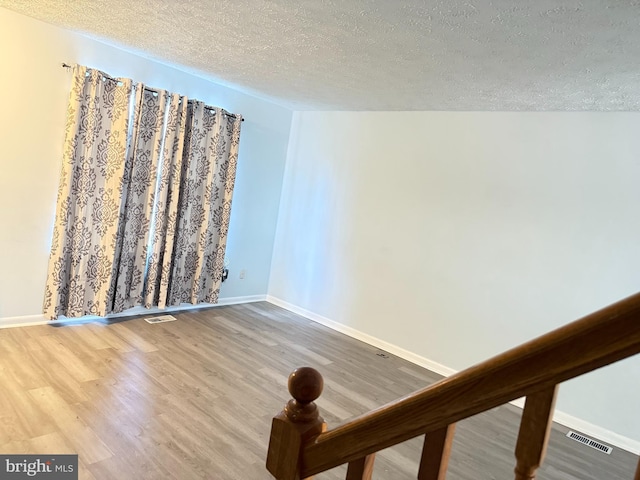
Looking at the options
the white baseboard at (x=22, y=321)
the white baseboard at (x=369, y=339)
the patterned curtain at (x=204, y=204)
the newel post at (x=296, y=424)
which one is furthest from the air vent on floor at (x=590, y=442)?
the white baseboard at (x=22, y=321)

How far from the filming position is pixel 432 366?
153 inches

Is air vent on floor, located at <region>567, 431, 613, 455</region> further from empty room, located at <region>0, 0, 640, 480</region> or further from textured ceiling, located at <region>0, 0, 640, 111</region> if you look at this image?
textured ceiling, located at <region>0, 0, 640, 111</region>

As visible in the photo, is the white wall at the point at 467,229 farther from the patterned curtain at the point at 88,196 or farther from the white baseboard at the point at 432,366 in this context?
the patterned curtain at the point at 88,196

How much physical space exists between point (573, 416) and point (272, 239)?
3.47 m

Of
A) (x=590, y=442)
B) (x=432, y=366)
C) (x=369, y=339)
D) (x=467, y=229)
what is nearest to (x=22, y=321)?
(x=369, y=339)

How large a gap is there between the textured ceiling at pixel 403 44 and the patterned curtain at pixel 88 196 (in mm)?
458

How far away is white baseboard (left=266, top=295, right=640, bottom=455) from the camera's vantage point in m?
2.97

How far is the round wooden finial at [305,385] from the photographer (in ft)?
2.71

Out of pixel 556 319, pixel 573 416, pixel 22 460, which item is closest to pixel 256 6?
pixel 22 460

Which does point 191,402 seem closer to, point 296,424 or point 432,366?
point 296,424

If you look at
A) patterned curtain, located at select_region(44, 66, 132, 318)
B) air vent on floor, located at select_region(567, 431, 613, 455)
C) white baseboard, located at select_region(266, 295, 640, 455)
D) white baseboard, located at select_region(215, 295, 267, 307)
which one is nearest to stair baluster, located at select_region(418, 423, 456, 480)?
white baseboard, located at select_region(266, 295, 640, 455)

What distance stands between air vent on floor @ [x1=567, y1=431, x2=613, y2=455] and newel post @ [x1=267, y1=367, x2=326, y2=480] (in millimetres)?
2943

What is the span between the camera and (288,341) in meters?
4.04

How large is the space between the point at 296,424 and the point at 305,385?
8cm
